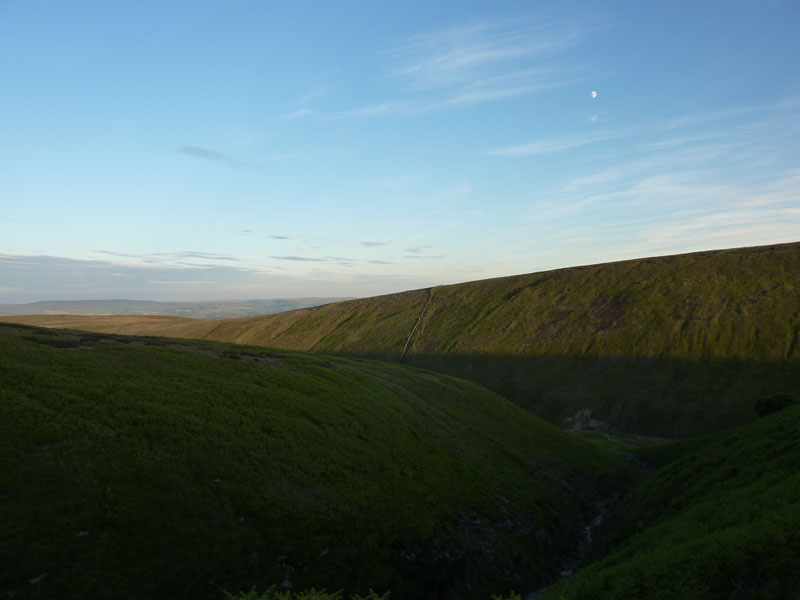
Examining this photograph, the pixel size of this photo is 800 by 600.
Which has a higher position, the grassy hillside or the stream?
the grassy hillside

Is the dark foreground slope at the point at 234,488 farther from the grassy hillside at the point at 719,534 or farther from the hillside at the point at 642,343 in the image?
the hillside at the point at 642,343

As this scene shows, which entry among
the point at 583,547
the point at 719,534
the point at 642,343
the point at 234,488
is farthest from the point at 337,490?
the point at 642,343

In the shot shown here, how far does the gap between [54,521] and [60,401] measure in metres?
11.0

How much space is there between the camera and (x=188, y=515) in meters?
23.1

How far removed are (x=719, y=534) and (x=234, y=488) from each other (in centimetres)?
2592

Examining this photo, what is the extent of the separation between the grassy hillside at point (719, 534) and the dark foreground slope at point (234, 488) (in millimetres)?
8480

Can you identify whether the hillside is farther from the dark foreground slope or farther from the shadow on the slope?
the dark foreground slope

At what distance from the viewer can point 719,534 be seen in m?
21.1

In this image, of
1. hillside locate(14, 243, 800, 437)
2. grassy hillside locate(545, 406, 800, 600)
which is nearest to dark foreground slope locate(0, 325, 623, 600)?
grassy hillside locate(545, 406, 800, 600)

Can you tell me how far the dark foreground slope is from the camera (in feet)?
66.6

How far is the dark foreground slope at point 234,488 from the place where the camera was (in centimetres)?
2030

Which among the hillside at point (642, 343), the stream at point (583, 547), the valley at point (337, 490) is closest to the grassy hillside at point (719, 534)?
the valley at point (337, 490)

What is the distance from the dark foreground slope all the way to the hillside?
7366cm

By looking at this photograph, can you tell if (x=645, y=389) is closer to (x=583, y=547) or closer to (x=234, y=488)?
(x=583, y=547)
